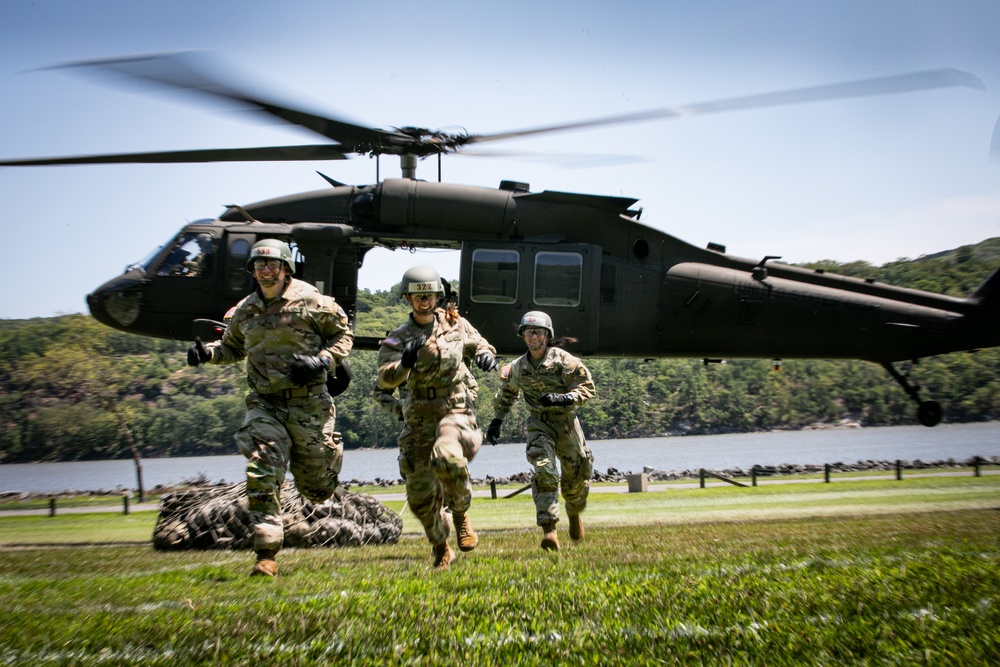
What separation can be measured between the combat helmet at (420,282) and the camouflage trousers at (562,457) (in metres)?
2.50

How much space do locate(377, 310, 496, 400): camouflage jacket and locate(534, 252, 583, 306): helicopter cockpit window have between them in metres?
5.76

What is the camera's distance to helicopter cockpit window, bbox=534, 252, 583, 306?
Answer: 1311 cm

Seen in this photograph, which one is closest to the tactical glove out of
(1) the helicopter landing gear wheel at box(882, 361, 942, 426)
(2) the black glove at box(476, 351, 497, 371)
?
(2) the black glove at box(476, 351, 497, 371)

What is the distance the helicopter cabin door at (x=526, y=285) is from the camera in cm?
1306

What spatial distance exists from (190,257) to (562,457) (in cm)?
741

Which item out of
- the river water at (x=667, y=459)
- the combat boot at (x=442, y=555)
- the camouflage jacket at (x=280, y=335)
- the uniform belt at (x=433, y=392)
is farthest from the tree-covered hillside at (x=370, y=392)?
the combat boot at (x=442, y=555)

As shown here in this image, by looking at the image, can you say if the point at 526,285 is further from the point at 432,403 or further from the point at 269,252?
the point at 269,252

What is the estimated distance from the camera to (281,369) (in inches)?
278

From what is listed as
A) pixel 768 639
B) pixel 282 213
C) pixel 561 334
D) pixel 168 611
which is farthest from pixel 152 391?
pixel 768 639

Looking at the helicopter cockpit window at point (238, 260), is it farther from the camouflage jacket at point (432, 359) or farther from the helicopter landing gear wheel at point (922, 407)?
the helicopter landing gear wheel at point (922, 407)

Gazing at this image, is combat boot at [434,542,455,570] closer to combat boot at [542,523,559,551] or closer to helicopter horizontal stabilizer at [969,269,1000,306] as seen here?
combat boot at [542,523,559,551]

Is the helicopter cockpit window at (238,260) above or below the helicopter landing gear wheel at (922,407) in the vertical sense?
above

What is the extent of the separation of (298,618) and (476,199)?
992cm

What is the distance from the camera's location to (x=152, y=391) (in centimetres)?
3203
